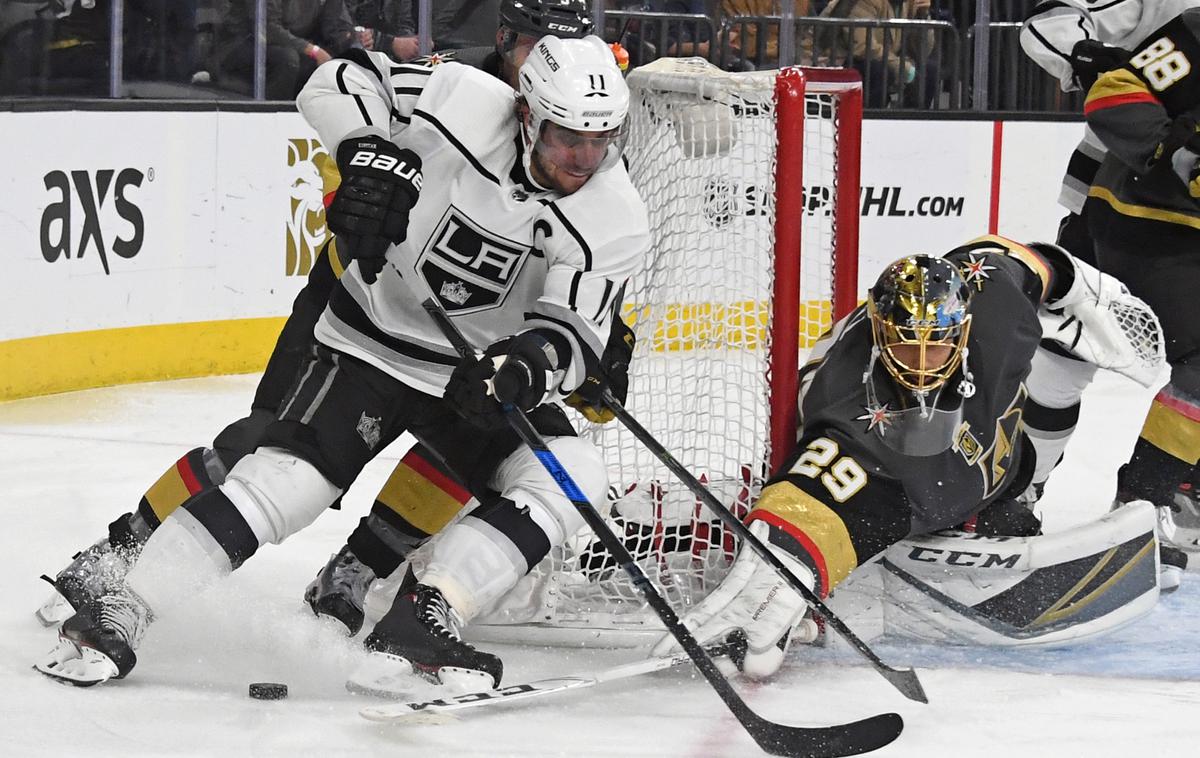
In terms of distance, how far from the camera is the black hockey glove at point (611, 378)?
116 inches

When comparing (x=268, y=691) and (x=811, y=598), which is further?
(x=811, y=598)

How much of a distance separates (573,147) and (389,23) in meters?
3.39

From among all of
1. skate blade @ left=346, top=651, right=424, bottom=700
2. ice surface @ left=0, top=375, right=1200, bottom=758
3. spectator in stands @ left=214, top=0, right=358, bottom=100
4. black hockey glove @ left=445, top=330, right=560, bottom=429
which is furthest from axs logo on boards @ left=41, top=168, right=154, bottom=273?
skate blade @ left=346, top=651, right=424, bottom=700

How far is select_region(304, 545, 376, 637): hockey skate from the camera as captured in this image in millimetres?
3051

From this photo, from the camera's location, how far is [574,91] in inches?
104

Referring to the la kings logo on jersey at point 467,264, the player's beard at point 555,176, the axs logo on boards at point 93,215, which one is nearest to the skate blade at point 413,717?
the la kings logo on jersey at point 467,264

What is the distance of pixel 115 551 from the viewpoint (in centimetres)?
301

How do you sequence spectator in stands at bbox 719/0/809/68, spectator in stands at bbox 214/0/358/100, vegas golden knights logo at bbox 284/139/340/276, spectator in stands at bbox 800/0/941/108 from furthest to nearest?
spectator in stands at bbox 800/0/941/108
spectator in stands at bbox 719/0/809/68
spectator in stands at bbox 214/0/358/100
vegas golden knights logo at bbox 284/139/340/276

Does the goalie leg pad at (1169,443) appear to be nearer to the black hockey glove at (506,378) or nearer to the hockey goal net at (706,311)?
the hockey goal net at (706,311)

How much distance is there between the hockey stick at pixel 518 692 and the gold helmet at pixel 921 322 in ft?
1.71

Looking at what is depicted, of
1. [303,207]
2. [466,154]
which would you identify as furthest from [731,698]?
[303,207]

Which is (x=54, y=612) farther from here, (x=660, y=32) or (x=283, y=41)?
(x=660, y=32)

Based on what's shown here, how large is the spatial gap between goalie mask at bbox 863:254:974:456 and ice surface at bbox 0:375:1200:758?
378 millimetres

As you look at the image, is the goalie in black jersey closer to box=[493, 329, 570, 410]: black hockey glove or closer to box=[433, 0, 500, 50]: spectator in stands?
box=[493, 329, 570, 410]: black hockey glove
